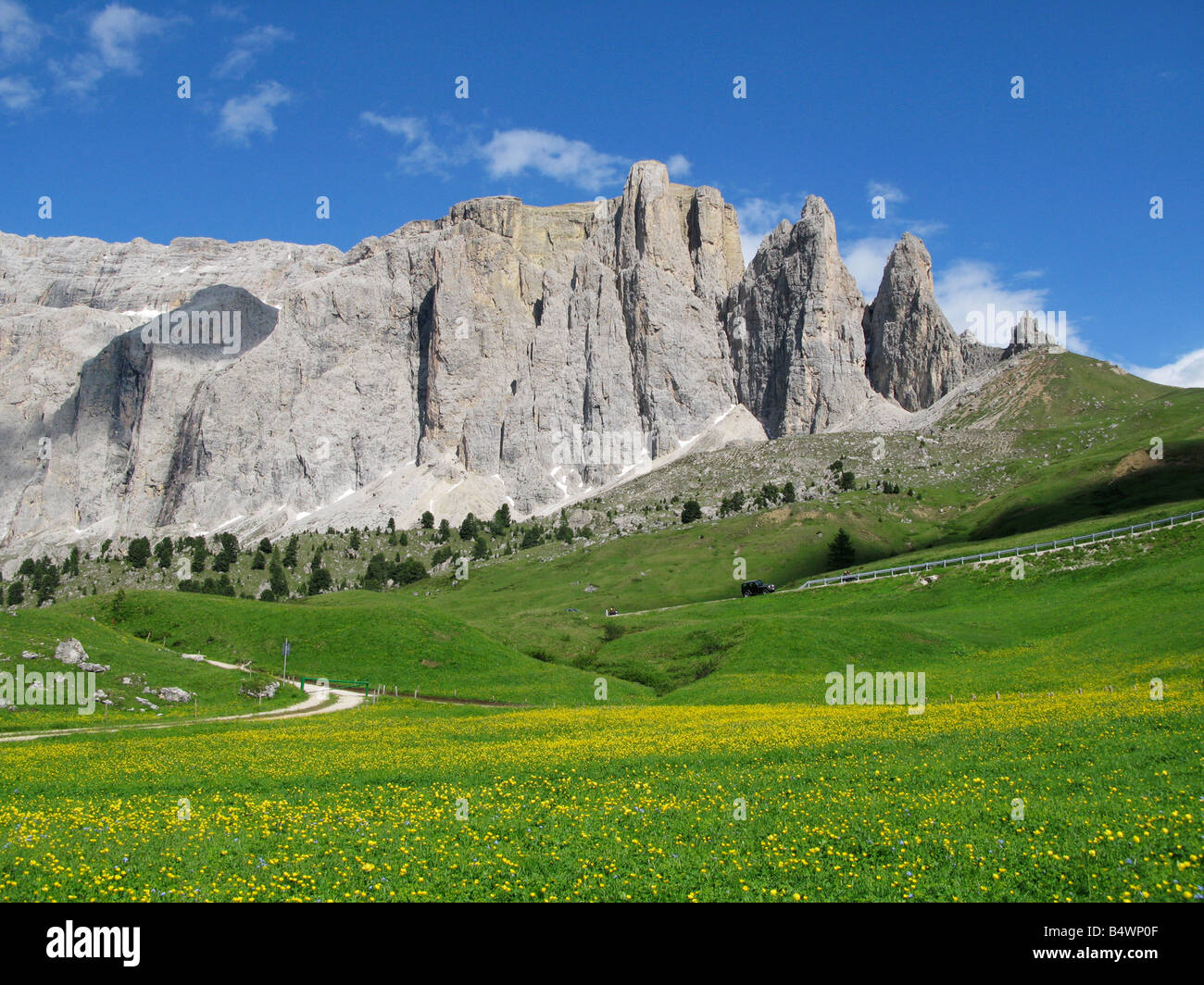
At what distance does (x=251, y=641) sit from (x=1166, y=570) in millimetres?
73792

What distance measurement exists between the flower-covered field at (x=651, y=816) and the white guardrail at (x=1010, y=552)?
5987 centimetres

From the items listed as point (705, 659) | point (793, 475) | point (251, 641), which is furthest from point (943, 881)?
point (793, 475)

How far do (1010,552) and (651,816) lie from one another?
83568 millimetres

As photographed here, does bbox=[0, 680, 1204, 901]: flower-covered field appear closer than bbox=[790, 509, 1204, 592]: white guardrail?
Yes

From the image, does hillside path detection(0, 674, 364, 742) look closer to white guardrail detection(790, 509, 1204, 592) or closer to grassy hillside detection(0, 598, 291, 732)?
grassy hillside detection(0, 598, 291, 732)

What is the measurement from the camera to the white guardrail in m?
81.0

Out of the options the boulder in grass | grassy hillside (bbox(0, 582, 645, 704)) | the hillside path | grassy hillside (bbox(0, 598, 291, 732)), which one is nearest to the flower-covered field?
the hillside path

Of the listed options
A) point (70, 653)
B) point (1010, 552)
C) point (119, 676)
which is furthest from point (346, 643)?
point (1010, 552)

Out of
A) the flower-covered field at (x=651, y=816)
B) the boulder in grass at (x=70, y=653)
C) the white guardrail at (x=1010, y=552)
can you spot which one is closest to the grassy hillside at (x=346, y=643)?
the boulder in grass at (x=70, y=653)

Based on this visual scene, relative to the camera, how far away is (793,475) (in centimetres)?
19650

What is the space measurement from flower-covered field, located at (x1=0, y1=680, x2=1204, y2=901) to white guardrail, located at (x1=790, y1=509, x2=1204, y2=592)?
59868 mm

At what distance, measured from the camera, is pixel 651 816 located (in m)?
18.4

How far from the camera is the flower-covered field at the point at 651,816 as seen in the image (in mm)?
13562
